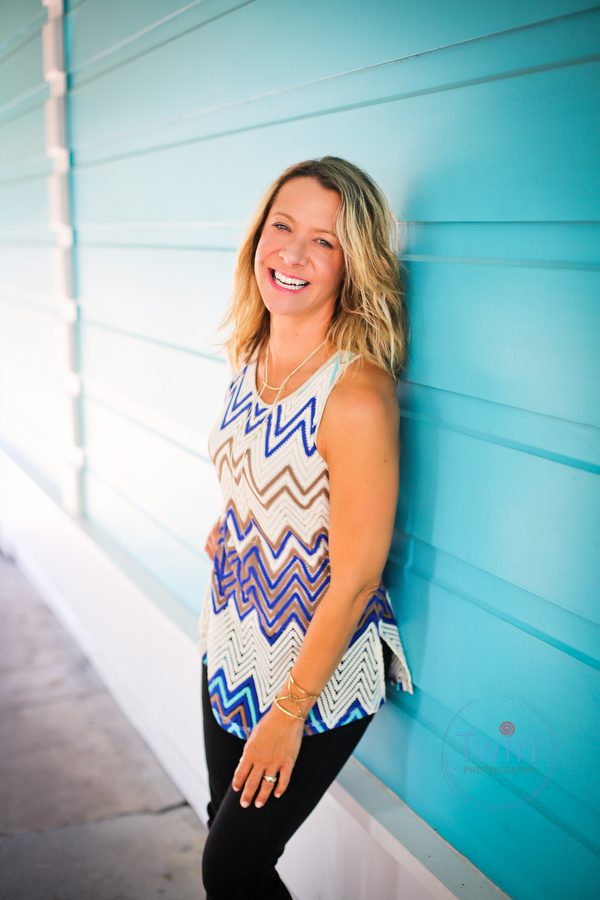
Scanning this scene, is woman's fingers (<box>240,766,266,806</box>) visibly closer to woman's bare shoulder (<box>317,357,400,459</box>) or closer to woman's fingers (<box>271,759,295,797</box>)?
woman's fingers (<box>271,759,295,797</box>)

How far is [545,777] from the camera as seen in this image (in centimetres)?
143

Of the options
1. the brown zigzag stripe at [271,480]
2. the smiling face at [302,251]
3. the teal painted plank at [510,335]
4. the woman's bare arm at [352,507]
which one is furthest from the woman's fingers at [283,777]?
the smiling face at [302,251]

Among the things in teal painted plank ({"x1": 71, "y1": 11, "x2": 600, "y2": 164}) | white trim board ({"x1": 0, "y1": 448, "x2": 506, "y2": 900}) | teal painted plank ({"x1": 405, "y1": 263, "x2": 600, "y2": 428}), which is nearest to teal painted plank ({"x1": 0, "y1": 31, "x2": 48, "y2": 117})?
teal painted plank ({"x1": 71, "y1": 11, "x2": 600, "y2": 164})

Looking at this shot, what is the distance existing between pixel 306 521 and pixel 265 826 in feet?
2.12

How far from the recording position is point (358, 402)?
1.44 m

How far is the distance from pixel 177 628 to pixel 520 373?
171cm

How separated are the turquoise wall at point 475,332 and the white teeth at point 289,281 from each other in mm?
239

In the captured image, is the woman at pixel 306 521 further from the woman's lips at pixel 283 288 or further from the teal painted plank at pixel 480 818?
the teal painted plank at pixel 480 818

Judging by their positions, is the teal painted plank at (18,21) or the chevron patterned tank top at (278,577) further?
the teal painted plank at (18,21)

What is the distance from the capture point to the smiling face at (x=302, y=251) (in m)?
1.53

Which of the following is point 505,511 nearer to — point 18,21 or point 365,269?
point 365,269

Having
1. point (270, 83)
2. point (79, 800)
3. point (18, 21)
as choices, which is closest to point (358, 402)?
point (270, 83)

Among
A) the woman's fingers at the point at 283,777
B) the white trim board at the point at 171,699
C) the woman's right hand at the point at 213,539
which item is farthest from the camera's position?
the woman's right hand at the point at 213,539

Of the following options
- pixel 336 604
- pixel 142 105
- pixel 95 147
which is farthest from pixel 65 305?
pixel 336 604
